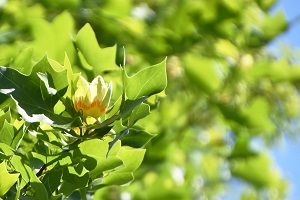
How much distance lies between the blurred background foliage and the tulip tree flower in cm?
70

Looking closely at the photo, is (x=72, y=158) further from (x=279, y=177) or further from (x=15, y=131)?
(x=279, y=177)

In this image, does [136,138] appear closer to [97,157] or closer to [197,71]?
[97,157]

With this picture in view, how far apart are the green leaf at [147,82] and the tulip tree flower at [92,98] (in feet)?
0.09

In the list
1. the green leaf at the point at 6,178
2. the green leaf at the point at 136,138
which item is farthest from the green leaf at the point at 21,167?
Answer: the green leaf at the point at 136,138

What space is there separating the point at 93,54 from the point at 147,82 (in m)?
0.16

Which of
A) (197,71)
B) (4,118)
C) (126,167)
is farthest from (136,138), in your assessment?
(197,71)

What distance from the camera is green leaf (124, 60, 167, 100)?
639 mm

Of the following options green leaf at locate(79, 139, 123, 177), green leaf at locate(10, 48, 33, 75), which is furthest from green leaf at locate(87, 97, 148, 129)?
green leaf at locate(10, 48, 33, 75)

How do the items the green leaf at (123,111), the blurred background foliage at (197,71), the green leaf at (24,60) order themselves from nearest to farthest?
the green leaf at (123,111) → the green leaf at (24,60) → the blurred background foliage at (197,71)

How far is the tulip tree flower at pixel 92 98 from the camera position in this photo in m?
0.64

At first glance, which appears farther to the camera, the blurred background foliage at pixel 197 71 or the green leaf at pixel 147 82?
the blurred background foliage at pixel 197 71

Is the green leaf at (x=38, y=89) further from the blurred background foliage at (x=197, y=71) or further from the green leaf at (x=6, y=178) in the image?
the blurred background foliage at (x=197, y=71)

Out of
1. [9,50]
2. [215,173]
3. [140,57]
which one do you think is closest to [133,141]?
[9,50]

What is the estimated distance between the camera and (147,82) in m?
0.64
